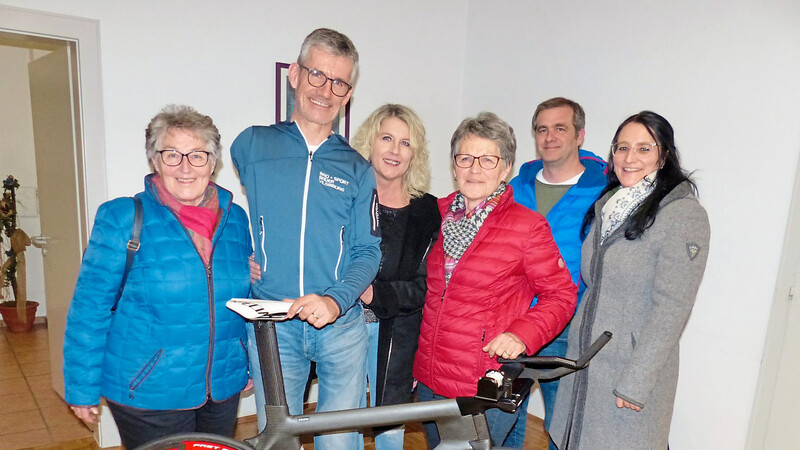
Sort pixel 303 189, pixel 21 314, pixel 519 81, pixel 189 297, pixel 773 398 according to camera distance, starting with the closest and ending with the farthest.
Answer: pixel 189 297
pixel 303 189
pixel 773 398
pixel 519 81
pixel 21 314

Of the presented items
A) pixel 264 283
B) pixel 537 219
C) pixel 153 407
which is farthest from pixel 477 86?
pixel 153 407

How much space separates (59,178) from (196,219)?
1821 mm

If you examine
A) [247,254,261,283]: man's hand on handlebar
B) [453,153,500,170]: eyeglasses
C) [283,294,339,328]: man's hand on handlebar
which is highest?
[453,153,500,170]: eyeglasses

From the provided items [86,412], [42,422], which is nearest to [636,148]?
[86,412]

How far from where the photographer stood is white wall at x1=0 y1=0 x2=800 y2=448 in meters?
2.28

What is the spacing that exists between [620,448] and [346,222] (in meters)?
1.04

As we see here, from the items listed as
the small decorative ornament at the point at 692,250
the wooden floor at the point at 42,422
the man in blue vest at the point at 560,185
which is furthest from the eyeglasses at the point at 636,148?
the wooden floor at the point at 42,422

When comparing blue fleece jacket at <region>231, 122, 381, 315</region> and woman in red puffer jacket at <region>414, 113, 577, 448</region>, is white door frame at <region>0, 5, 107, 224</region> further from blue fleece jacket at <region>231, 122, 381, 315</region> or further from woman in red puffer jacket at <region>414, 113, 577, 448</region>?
woman in red puffer jacket at <region>414, 113, 577, 448</region>

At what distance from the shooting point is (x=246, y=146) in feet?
5.38

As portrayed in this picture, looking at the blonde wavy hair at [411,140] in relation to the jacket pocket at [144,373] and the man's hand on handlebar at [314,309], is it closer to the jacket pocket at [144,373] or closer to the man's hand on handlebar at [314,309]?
the man's hand on handlebar at [314,309]

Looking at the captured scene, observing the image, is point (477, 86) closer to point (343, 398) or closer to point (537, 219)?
point (537, 219)

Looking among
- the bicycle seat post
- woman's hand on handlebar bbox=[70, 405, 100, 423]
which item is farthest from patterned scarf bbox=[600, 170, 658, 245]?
woman's hand on handlebar bbox=[70, 405, 100, 423]

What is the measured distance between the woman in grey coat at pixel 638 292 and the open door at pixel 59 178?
2.31 meters

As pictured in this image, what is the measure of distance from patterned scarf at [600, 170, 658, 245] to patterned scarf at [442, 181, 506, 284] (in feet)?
1.11
